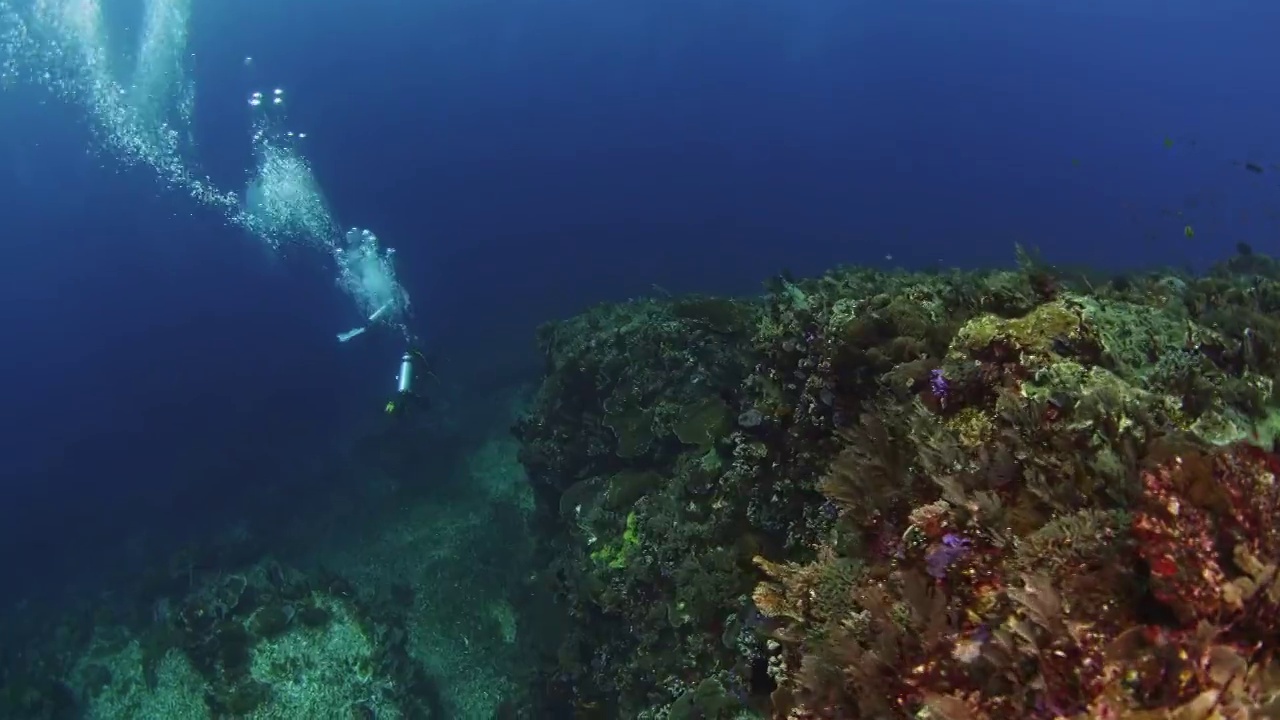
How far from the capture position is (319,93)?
58.9 m

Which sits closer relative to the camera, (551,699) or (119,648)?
(551,699)

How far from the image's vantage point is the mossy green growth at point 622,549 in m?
9.82

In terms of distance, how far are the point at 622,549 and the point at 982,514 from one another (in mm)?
7322

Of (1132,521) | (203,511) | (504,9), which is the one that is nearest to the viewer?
(1132,521)

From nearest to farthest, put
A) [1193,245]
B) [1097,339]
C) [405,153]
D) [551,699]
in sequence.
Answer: [1097,339]
[551,699]
[405,153]
[1193,245]

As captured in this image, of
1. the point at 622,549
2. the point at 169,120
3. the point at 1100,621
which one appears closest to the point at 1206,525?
the point at 1100,621

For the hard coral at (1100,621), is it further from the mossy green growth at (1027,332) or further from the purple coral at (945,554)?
the mossy green growth at (1027,332)

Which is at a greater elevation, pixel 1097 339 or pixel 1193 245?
pixel 1193 245

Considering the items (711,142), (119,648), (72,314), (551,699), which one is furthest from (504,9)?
(551,699)

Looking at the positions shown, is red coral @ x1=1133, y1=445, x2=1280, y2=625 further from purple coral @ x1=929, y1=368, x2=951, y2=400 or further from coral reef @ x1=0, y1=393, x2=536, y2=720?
coral reef @ x1=0, y1=393, x2=536, y2=720

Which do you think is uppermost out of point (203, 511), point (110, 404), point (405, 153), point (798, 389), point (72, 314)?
point (405, 153)

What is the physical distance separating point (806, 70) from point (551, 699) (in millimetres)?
70347

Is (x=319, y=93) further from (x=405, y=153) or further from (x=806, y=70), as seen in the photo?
(x=806, y=70)

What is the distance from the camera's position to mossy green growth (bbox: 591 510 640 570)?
9820mm
